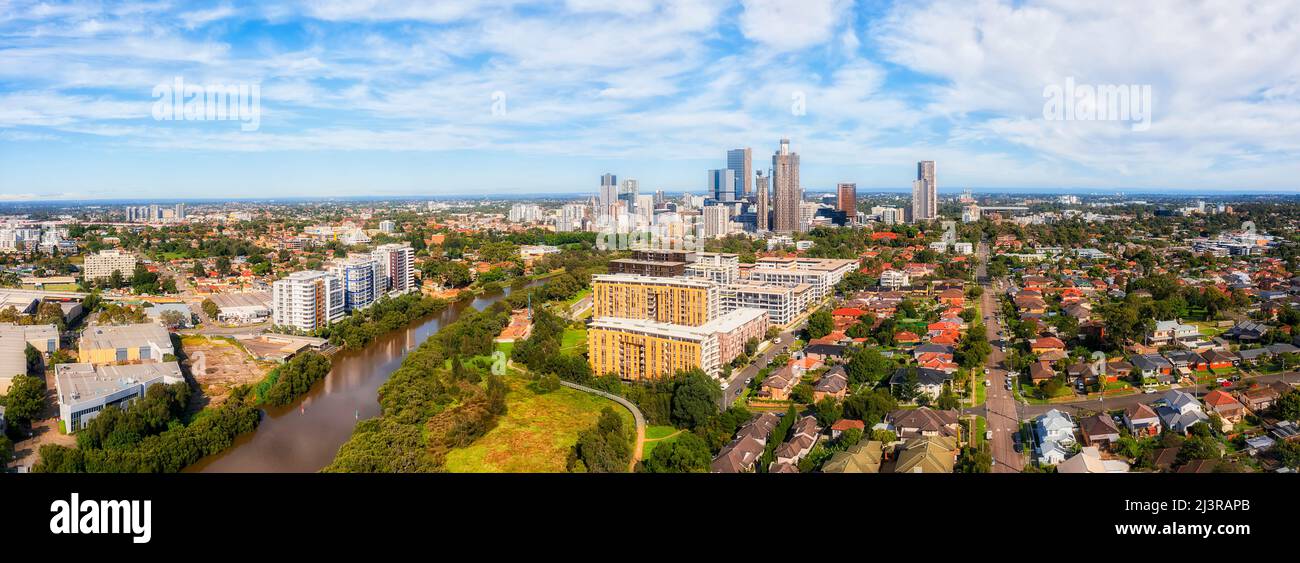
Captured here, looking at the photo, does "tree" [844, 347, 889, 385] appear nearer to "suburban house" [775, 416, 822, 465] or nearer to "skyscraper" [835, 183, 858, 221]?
"suburban house" [775, 416, 822, 465]

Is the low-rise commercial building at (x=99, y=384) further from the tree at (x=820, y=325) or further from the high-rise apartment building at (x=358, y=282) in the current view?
the tree at (x=820, y=325)

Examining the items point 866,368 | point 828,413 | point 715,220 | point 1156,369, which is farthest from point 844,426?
point 715,220

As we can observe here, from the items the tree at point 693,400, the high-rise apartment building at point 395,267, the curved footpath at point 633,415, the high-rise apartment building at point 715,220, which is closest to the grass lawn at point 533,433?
the curved footpath at point 633,415

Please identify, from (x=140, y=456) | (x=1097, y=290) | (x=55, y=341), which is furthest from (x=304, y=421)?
(x=1097, y=290)

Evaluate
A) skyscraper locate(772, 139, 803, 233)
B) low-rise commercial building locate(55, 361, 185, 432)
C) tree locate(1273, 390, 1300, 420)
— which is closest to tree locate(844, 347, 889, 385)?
tree locate(1273, 390, 1300, 420)
